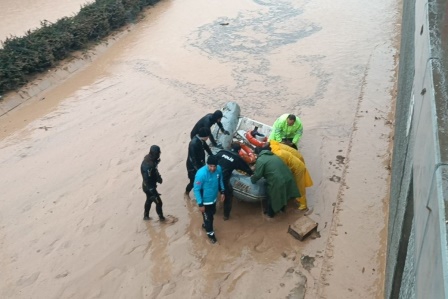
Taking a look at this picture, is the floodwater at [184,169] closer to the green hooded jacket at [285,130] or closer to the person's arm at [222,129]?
the green hooded jacket at [285,130]

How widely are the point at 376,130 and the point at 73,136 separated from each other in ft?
24.0

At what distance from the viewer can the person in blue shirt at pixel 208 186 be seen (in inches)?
263

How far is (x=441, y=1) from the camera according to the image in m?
6.53

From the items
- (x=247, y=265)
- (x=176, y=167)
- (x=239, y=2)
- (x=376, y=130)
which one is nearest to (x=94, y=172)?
(x=176, y=167)

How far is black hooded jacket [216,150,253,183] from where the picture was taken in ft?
24.1

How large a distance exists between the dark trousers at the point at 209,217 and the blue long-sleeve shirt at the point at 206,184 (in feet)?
0.43

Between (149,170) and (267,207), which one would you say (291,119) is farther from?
(149,170)

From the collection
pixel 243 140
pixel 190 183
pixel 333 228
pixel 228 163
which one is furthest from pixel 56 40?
pixel 333 228

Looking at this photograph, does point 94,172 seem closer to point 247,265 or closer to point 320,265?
point 247,265

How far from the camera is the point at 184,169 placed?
9.32 m

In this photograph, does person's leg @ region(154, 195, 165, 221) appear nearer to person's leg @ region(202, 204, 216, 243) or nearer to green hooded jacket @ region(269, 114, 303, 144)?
person's leg @ region(202, 204, 216, 243)

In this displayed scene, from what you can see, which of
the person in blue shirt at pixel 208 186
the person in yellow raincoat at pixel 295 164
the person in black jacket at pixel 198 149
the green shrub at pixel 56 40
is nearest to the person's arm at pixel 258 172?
the person in yellow raincoat at pixel 295 164

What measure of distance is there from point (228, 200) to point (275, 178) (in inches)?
38.6

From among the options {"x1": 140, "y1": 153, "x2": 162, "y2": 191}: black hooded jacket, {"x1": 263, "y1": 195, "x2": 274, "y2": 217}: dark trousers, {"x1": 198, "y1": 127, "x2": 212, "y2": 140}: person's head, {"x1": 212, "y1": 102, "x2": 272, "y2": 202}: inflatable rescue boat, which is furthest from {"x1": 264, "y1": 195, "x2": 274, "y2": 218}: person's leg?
{"x1": 140, "y1": 153, "x2": 162, "y2": 191}: black hooded jacket
